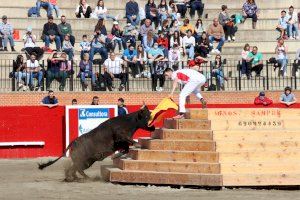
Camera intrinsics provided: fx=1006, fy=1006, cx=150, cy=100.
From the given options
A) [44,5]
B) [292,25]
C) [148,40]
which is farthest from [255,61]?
[44,5]

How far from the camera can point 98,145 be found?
2041 centimetres

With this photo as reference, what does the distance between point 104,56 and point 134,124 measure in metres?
12.6

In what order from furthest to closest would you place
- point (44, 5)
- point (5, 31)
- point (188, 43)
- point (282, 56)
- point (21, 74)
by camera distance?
point (44, 5) → point (188, 43) → point (282, 56) → point (5, 31) → point (21, 74)

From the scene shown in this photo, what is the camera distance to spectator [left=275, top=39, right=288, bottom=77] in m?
33.4

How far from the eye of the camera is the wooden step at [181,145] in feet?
64.5

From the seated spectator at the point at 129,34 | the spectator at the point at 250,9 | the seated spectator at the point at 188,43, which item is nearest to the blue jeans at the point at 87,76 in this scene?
the seated spectator at the point at 129,34

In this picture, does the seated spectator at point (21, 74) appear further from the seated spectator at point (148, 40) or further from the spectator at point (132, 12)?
the spectator at point (132, 12)

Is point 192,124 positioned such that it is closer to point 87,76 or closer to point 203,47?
point 87,76

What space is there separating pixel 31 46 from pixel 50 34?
907 mm

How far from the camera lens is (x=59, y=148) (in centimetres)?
2975

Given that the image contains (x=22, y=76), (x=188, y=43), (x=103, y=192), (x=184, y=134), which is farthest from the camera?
(x=188, y=43)

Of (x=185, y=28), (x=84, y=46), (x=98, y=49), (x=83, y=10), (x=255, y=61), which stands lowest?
(x=255, y=61)

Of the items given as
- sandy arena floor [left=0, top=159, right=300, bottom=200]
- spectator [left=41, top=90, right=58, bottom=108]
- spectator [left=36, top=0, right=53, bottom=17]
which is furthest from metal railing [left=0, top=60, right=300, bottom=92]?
sandy arena floor [left=0, top=159, right=300, bottom=200]

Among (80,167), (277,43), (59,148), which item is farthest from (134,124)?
(277,43)
